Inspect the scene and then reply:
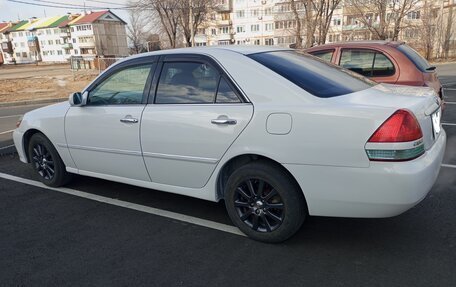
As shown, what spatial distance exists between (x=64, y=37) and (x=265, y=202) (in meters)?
99.1

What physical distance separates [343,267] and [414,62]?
4.26m

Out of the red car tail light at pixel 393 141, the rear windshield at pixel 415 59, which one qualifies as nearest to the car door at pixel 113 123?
the red car tail light at pixel 393 141

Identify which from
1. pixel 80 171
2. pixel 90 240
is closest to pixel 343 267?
pixel 90 240

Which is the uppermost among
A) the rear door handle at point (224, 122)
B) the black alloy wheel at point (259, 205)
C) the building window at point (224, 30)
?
the building window at point (224, 30)

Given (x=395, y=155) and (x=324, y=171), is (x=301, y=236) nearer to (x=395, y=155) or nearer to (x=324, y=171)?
(x=324, y=171)

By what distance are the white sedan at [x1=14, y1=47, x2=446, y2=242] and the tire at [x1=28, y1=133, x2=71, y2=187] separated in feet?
1.95

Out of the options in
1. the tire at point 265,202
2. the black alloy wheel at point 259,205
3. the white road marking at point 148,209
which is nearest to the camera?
the tire at point 265,202

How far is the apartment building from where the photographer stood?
8250 centimetres

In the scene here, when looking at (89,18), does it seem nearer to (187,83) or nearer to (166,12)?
(166,12)

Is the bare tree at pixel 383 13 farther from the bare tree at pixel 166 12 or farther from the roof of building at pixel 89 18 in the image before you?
the roof of building at pixel 89 18

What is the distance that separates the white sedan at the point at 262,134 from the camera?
262cm

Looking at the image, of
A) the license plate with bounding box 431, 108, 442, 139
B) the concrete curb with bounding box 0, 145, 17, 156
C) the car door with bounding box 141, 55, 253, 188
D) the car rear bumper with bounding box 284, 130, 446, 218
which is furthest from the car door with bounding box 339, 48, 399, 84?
the concrete curb with bounding box 0, 145, 17, 156

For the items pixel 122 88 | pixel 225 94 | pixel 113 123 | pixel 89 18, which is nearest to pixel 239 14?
pixel 89 18

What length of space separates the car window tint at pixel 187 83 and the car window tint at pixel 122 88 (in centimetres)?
25
